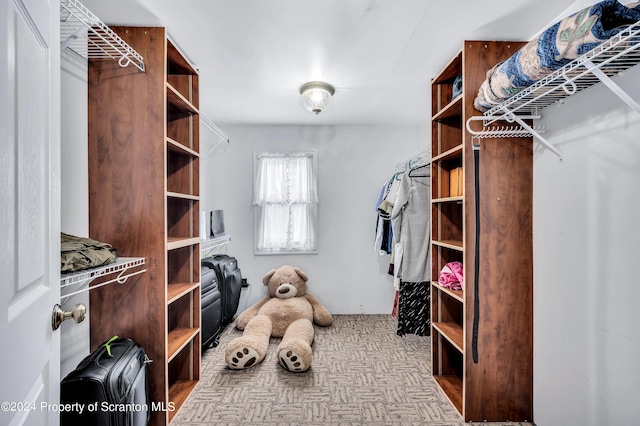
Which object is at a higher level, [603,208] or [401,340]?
[603,208]

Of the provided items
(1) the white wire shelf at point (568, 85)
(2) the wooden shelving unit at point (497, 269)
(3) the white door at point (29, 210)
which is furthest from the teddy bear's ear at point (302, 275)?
(3) the white door at point (29, 210)

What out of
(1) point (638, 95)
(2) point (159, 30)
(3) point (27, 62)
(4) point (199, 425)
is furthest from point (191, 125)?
(1) point (638, 95)

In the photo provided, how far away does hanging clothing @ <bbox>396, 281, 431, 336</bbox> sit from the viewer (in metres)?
2.72

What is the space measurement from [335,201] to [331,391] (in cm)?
211

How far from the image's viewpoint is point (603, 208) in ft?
4.46

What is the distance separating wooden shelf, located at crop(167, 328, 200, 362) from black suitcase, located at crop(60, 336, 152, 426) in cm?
28

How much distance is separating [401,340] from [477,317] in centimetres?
135

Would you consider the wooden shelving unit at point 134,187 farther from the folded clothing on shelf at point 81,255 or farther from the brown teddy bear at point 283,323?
the brown teddy bear at point 283,323

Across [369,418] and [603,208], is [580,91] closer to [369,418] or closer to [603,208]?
[603,208]

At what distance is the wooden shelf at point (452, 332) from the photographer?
6.18ft

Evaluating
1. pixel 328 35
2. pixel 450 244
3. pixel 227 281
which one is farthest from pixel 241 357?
pixel 328 35

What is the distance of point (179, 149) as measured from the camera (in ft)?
6.48

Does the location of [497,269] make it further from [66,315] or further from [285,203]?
[285,203]

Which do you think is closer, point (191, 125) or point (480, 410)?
point (480, 410)
